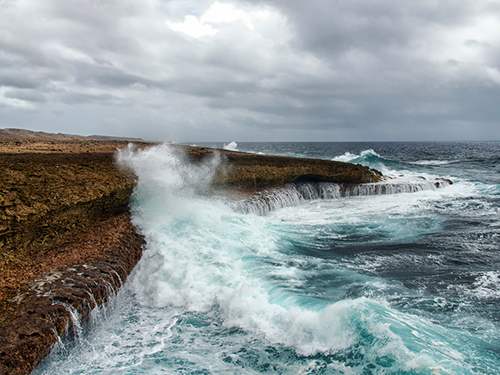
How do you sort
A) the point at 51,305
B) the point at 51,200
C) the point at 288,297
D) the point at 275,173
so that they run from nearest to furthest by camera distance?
1. the point at 51,305
2. the point at 288,297
3. the point at 51,200
4. the point at 275,173

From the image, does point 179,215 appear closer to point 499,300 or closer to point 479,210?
point 499,300

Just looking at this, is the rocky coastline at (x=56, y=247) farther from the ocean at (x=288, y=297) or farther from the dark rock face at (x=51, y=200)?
the ocean at (x=288, y=297)

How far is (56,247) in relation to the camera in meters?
6.43

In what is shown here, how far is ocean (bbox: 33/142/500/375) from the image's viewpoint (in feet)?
14.0

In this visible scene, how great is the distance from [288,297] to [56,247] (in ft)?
16.5

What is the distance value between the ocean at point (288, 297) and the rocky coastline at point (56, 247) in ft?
1.25

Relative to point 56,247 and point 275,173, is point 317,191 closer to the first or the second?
point 275,173

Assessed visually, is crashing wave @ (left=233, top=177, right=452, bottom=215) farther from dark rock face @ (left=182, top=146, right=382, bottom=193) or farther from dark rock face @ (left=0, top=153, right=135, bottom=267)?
dark rock face @ (left=0, top=153, right=135, bottom=267)

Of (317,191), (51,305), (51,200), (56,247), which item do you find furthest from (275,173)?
(51,305)

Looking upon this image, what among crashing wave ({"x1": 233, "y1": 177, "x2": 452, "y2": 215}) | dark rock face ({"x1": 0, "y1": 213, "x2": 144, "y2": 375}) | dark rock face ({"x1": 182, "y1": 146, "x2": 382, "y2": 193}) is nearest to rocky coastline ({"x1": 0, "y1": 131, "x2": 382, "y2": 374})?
dark rock face ({"x1": 0, "y1": 213, "x2": 144, "y2": 375})

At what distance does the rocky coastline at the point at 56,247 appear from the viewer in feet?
14.1

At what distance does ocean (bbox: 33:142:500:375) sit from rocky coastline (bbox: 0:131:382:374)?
15.0 inches

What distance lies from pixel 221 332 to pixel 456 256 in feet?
22.1

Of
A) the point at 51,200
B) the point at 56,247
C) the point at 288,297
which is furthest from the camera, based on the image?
the point at 51,200
